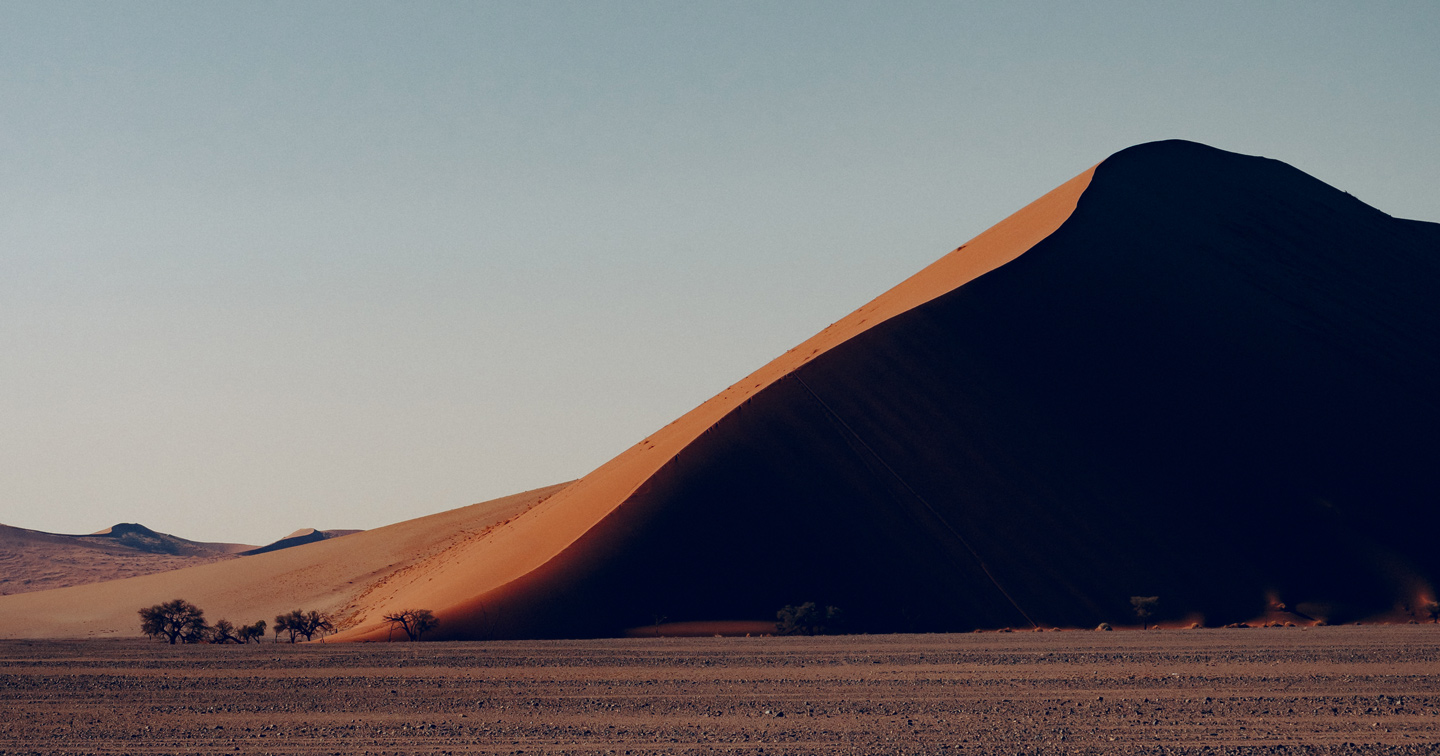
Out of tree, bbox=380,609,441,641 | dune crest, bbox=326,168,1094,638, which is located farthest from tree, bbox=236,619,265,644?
tree, bbox=380,609,441,641

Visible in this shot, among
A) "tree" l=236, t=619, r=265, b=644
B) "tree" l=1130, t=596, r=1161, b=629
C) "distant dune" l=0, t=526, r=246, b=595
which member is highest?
"distant dune" l=0, t=526, r=246, b=595

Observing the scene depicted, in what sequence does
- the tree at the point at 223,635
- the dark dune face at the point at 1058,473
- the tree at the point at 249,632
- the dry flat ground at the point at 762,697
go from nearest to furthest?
the dry flat ground at the point at 762,697 → the dark dune face at the point at 1058,473 → the tree at the point at 223,635 → the tree at the point at 249,632

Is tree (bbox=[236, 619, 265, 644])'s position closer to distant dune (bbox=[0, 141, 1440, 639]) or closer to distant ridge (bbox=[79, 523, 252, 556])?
distant dune (bbox=[0, 141, 1440, 639])

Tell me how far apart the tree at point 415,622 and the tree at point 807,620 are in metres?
8.39

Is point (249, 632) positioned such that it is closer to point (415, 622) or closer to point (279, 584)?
Answer: point (415, 622)

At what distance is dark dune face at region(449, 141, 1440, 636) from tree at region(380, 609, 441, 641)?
748mm

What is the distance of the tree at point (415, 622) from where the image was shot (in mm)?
27453

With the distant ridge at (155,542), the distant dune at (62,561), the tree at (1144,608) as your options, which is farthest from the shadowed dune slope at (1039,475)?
the distant ridge at (155,542)

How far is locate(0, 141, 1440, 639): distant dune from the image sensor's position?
28000mm

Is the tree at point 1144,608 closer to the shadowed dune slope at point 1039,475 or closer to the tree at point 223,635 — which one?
the shadowed dune slope at point 1039,475

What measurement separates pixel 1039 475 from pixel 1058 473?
1.85 ft

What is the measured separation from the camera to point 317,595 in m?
46.8

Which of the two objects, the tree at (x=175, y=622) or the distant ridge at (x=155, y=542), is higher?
the distant ridge at (x=155, y=542)

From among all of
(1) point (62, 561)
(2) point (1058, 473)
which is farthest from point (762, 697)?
(1) point (62, 561)
